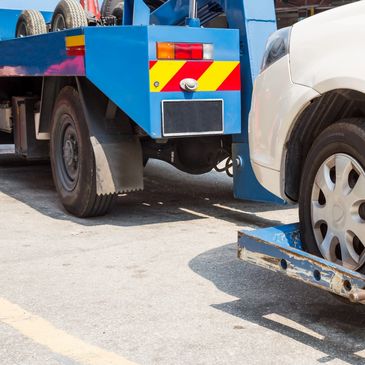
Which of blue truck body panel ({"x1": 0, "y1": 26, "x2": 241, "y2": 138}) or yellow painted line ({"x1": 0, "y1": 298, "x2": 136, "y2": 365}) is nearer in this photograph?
yellow painted line ({"x1": 0, "y1": 298, "x2": 136, "y2": 365})

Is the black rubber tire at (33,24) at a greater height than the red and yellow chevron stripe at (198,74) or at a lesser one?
greater

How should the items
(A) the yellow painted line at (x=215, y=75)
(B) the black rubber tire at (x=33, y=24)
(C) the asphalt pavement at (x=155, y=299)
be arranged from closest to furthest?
(C) the asphalt pavement at (x=155, y=299) < (A) the yellow painted line at (x=215, y=75) < (B) the black rubber tire at (x=33, y=24)

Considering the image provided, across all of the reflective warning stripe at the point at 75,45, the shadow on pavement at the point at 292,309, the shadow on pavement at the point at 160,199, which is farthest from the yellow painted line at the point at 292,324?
the reflective warning stripe at the point at 75,45

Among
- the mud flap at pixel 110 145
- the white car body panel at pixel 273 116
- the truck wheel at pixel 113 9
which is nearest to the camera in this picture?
the white car body panel at pixel 273 116

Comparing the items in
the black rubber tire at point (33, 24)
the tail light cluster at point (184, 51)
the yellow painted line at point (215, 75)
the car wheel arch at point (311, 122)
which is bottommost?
the car wheel arch at point (311, 122)

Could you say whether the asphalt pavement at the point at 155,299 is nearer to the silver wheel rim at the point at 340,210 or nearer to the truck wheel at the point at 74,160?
the truck wheel at the point at 74,160

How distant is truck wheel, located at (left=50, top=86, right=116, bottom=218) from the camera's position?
6.00 m

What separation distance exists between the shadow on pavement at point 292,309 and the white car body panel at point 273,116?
2.09 ft

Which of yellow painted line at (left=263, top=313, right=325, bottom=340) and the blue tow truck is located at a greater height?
the blue tow truck

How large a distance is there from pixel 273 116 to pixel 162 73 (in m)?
1.68

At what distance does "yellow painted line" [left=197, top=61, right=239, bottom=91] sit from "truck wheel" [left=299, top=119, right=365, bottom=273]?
1.97 m

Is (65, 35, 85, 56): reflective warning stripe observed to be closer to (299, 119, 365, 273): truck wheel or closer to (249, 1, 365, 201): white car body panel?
(249, 1, 365, 201): white car body panel

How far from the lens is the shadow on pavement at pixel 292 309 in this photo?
3.45 m

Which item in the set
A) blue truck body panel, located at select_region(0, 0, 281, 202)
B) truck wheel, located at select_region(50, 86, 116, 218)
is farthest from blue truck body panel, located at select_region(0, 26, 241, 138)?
truck wheel, located at select_region(50, 86, 116, 218)
